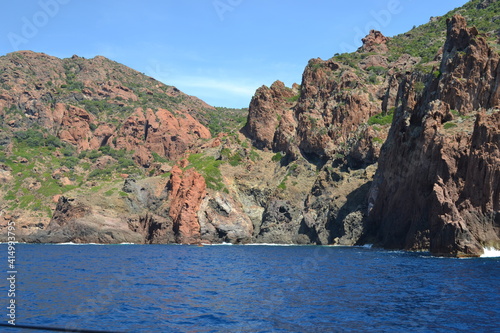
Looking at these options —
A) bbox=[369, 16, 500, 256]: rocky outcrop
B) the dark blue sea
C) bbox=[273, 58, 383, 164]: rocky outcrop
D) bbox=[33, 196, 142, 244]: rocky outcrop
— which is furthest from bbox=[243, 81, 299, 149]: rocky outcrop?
the dark blue sea

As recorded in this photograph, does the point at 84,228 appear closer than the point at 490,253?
No

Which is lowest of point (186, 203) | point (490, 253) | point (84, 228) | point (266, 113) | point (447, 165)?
point (84, 228)

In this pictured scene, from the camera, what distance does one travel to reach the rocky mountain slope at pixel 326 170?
66688 millimetres

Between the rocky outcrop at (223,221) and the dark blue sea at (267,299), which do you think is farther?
the rocky outcrop at (223,221)

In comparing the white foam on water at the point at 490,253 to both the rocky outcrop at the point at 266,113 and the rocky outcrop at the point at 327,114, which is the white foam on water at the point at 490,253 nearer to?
the rocky outcrop at the point at 327,114

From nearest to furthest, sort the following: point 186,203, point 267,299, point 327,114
→ point 267,299
point 186,203
point 327,114

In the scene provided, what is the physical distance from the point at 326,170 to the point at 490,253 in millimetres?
66265

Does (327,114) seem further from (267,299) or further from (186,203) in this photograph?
(267,299)

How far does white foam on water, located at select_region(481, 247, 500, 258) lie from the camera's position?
5826 cm

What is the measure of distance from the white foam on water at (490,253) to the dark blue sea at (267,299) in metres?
9.65

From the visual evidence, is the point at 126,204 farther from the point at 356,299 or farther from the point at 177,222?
the point at 356,299

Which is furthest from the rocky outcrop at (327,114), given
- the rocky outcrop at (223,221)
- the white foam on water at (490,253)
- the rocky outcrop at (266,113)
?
the white foam on water at (490,253)

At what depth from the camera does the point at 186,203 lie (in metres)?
121

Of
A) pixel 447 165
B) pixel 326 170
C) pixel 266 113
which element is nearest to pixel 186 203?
pixel 326 170
